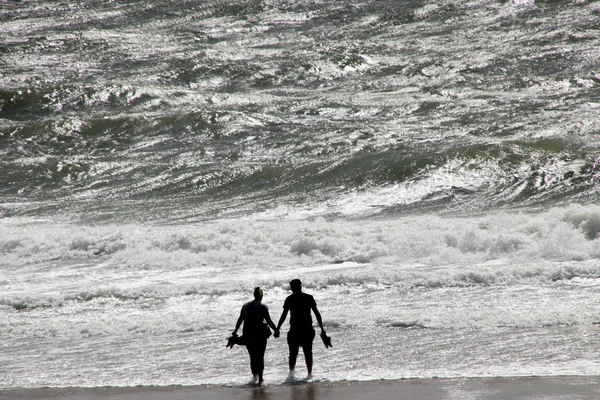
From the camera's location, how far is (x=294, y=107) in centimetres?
2798

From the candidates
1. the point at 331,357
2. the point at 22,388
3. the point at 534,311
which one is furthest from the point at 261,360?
the point at 534,311

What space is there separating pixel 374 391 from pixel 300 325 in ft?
3.85

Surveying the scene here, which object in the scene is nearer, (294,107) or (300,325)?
(300,325)

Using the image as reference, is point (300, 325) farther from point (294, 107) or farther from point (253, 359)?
point (294, 107)

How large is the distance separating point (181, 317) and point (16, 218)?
10.4 meters

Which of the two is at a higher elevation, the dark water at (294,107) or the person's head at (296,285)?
the dark water at (294,107)

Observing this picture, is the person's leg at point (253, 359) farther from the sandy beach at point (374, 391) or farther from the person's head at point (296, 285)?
the person's head at point (296, 285)

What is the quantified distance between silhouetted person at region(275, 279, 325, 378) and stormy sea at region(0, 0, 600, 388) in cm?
28

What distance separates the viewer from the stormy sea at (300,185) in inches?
373

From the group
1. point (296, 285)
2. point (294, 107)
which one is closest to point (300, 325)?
point (296, 285)

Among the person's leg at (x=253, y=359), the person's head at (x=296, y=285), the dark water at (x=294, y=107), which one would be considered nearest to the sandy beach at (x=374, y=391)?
the person's leg at (x=253, y=359)

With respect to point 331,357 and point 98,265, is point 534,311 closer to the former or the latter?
point 331,357

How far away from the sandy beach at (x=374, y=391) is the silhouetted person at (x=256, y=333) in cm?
30

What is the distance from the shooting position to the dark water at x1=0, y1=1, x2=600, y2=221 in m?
20.7
